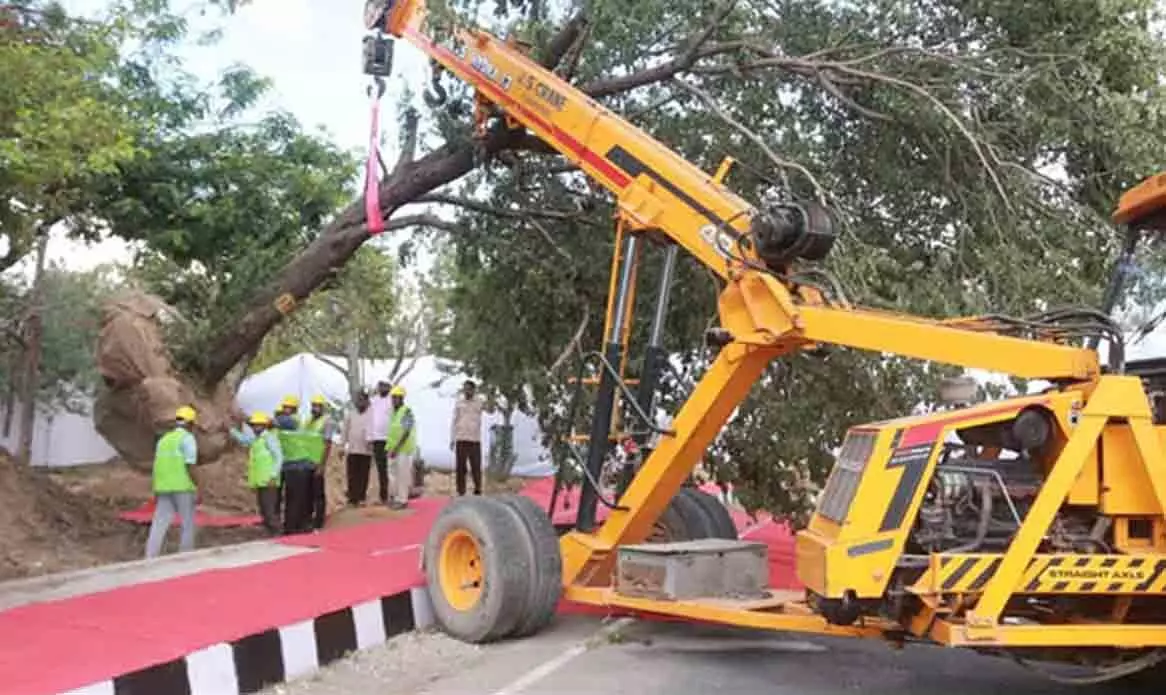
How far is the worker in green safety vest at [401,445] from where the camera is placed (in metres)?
14.7

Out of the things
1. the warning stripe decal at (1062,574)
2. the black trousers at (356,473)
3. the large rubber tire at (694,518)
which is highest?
the black trousers at (356,473)

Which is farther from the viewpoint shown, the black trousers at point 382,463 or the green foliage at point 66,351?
the green foliage at point 66,351

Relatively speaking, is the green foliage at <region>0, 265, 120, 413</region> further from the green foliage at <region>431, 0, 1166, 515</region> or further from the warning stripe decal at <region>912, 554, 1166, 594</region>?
the warning stripe decal at <region>912, 554, 1166, 594</region>

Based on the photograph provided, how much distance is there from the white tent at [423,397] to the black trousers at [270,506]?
31.5 ft

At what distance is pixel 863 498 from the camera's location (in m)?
5.63

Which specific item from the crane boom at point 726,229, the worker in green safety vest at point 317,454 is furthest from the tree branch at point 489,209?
the worker in green safety vest at point 317,454

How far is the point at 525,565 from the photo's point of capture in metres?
7.56

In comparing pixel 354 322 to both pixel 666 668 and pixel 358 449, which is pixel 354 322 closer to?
pixel 358 449

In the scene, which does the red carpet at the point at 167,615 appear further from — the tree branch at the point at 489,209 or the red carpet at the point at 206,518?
the red carpet at the point at 206,518

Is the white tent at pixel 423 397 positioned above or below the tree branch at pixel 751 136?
below

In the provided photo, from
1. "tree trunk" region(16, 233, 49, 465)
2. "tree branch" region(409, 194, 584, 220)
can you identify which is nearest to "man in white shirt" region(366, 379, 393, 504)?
"tree branch" region(409, 194, 584, 220)

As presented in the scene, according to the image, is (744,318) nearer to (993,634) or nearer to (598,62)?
(993,634)

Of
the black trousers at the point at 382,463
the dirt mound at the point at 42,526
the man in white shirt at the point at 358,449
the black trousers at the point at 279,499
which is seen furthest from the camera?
the black trousers at the point at 382,463

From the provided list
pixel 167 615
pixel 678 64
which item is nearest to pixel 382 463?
pixel 678 64
